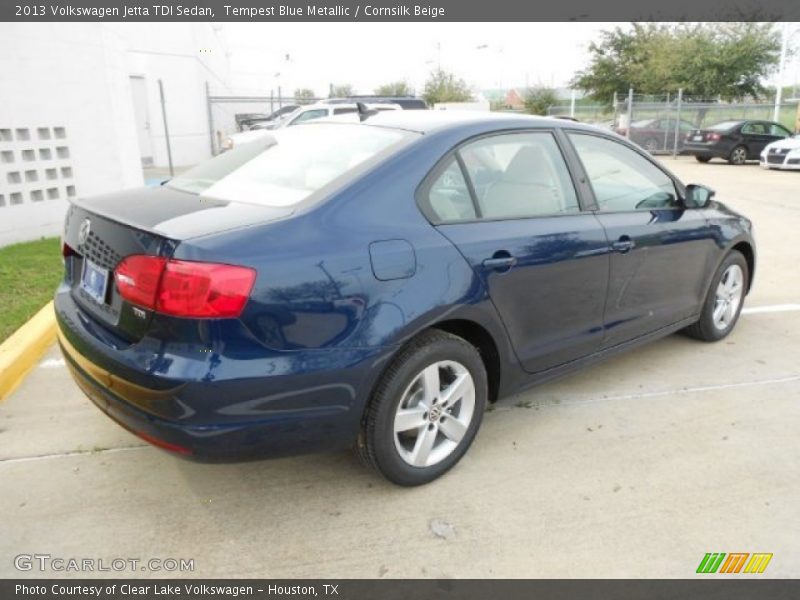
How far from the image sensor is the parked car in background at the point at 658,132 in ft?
75.2

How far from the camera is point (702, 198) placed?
13.4 ft

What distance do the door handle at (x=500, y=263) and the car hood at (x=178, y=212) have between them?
91 cm

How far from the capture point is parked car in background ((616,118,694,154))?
22.9 metres

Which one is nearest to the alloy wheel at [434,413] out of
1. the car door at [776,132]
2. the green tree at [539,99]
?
the car door at [776,132]

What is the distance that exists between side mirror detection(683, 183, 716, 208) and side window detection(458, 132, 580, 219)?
3.66 feet

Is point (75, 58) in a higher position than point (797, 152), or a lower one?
higher

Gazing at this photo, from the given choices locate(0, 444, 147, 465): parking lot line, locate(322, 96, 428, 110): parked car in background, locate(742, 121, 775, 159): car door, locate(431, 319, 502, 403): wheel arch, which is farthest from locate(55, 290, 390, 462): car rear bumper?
locate(742, 121, 775, 159): car door

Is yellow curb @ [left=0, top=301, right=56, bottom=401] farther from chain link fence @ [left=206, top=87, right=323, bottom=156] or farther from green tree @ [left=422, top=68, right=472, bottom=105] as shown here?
green tree @ [left=422, top=68, right=472, bottom=105]

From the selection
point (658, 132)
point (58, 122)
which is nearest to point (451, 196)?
point (58, 122)

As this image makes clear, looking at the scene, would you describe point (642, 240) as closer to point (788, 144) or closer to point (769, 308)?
point (769, 308)

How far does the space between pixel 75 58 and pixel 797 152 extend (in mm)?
17551

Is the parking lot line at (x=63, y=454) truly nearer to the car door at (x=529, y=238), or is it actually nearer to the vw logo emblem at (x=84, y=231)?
the vw logo emblem at (x=84, y=231)
